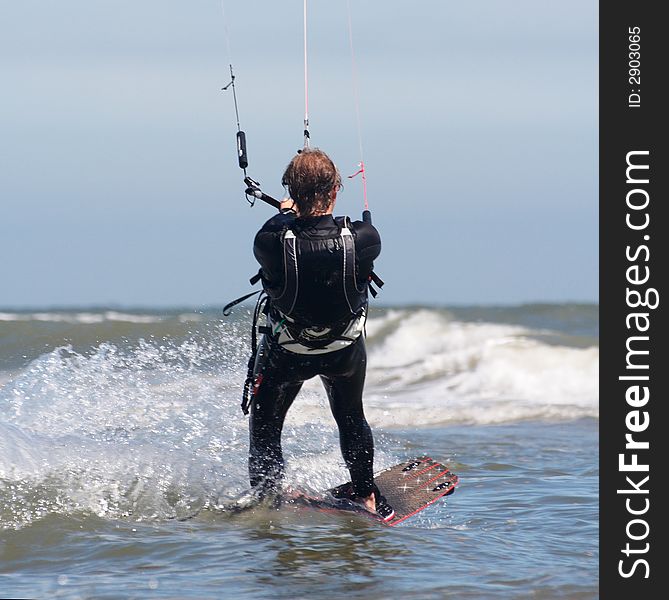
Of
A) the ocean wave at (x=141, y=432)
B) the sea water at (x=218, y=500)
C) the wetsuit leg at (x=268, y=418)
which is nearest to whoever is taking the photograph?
the sea water at (x=218, y=500)

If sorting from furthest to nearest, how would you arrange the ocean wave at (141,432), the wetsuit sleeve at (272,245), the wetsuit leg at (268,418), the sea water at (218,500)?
the ocean wave at (141,432)
the wetsuit leg at (268,418)
the wetsuit sleeve at (272,245)
the sea water at (218,500)

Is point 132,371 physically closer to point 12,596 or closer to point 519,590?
point 12,596

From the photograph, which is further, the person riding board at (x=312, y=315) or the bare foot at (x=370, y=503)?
the bare foot at (x=370, y=503)

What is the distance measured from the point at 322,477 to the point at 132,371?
2.01m

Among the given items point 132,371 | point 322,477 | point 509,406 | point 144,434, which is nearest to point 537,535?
point 322,477

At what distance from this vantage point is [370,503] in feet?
22.1

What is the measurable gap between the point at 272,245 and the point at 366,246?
52cm

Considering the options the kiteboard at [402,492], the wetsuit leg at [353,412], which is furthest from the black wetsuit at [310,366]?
the kiteboard at [402,492]

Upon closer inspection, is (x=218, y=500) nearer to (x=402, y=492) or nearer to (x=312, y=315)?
(x=402, y=492)

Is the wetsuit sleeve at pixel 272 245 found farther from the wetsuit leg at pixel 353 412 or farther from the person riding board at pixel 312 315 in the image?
the wetsuit leg at pixel 353 412

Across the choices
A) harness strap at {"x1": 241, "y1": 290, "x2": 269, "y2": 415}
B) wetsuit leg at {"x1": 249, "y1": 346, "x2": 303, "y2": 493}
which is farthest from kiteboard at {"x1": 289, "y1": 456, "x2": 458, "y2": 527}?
harness strap at {"x1": 241, "y1": 290, "x2": 269, "y2": 415}

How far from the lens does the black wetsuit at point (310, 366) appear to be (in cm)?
577

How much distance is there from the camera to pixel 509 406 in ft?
45.7

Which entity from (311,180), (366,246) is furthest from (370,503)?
(311,180)
